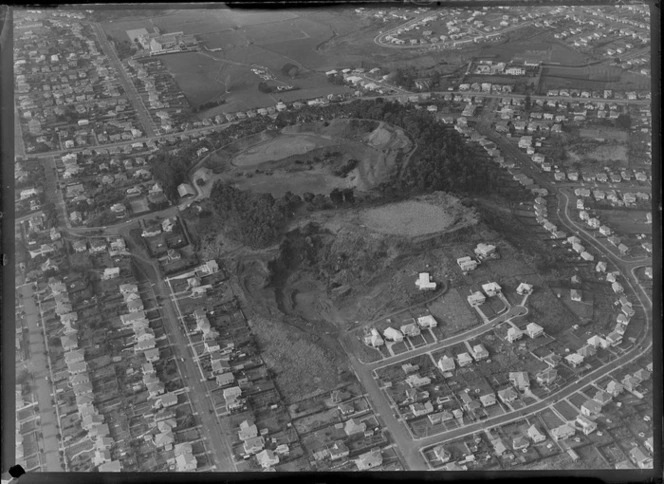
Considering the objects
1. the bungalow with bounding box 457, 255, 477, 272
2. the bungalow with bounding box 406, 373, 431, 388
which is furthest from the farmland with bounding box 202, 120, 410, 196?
the bungalow with bounding box 406, 373, 431, 388

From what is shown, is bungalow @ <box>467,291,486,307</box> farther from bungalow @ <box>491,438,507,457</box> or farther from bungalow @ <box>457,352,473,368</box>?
bungalow @ <box>491,438,507,457</box>

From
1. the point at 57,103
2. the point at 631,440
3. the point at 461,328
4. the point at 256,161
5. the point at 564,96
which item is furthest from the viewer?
the point at 564,96

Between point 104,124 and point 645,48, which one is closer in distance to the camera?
point 645,48

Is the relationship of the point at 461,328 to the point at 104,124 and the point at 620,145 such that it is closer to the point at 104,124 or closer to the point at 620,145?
the point at 620,145

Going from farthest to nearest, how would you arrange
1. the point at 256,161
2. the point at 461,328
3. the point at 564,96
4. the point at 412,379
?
the point at 564,96 < the point at 256,161 < the point at 461,328 < the point at 412,379

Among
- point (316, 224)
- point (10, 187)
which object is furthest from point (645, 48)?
point (10, 187)

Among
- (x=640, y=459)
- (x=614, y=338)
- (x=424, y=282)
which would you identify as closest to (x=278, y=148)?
(x=424, y=282)
